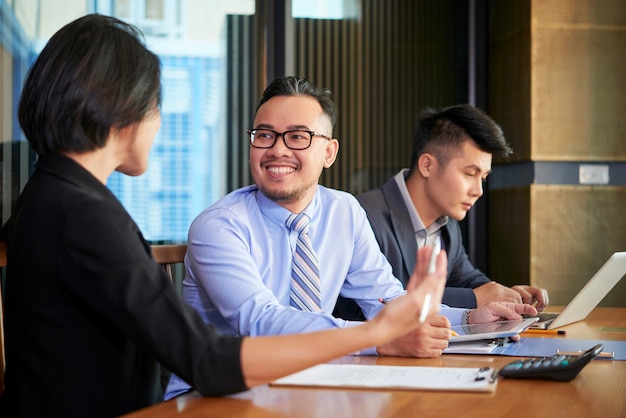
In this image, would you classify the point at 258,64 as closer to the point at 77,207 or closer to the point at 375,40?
the point at 375,40

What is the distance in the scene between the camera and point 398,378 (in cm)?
140

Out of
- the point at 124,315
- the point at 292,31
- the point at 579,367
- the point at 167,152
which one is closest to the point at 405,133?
the point at 292,31

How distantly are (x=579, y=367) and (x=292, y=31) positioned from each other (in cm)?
317

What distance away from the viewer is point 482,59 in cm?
458

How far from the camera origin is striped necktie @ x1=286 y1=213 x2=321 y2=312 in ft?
6.69

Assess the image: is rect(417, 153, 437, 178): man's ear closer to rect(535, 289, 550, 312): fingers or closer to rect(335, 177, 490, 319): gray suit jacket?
rect(335, 177, 490, 319): gray suit jacket

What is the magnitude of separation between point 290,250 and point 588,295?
0.87 m

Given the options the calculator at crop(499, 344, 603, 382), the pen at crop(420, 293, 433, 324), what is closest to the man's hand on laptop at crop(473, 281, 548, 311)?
the calculator at crop(499, 344, 603, 382)

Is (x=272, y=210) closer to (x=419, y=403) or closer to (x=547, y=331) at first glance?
(x=547, y=331)

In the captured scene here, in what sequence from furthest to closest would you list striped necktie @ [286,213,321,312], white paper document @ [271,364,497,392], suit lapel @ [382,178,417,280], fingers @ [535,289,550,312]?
suit lapel @ [382,178,417,280] < fingers @ [535,289,550,312] < striped necktie @ [286,213,321,312] < white paper document @ [271,364,497,392]

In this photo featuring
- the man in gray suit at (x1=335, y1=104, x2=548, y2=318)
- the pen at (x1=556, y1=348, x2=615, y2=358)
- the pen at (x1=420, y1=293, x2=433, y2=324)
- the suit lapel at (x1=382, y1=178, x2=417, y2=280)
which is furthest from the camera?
the man in gray suit at (x1=335, y1=104, x2=548, y2=318)

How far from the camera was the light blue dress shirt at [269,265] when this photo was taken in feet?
5.74

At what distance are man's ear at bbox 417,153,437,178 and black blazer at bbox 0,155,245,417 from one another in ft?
6.65

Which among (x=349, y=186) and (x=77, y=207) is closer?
(x=77, y=207)
